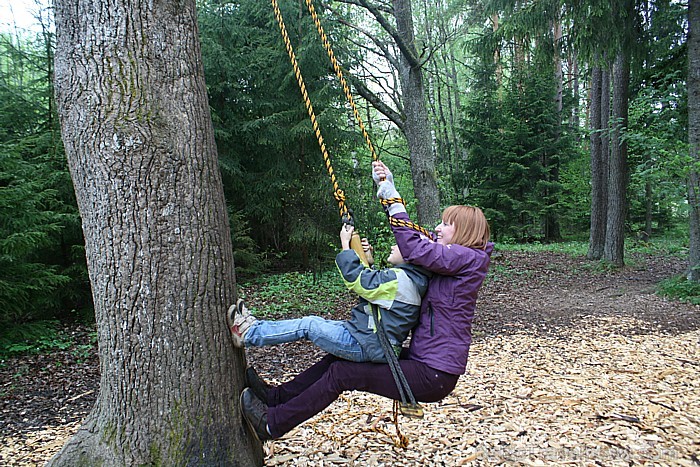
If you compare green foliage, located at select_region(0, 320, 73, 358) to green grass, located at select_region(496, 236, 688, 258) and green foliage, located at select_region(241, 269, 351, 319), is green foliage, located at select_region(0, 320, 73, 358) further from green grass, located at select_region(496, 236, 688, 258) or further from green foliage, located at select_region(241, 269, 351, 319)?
green grass, located at select_region(496, 236, 688, 258)

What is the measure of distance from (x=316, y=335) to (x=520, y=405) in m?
2.11

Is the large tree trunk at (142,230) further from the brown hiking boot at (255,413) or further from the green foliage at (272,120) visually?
the green foliage at (272,120)

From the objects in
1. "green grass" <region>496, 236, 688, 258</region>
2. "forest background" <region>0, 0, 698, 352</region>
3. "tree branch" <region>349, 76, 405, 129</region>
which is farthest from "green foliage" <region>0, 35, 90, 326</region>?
"green grass" <region>496, 236, 688, 258</region>

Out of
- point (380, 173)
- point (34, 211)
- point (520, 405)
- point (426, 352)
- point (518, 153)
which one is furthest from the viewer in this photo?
point (518, 153)

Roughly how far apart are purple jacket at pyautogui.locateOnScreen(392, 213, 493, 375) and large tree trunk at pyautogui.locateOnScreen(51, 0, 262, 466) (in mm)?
1010

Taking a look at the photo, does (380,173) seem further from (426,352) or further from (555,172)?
(555,172)

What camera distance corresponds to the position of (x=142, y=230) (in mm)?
2252

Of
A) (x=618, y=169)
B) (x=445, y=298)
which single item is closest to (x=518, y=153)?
(x=618, y=169)

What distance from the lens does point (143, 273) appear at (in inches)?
88.7

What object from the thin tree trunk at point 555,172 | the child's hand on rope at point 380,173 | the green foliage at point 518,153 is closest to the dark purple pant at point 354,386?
the child's hand on rope at point 380,173

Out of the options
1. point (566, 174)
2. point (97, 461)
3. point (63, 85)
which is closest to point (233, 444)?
point (97, 461)

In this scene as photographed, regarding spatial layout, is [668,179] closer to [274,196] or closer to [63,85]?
[274,196]

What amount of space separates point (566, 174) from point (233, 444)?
1551cm

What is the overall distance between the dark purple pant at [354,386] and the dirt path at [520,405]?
699 millimetres
